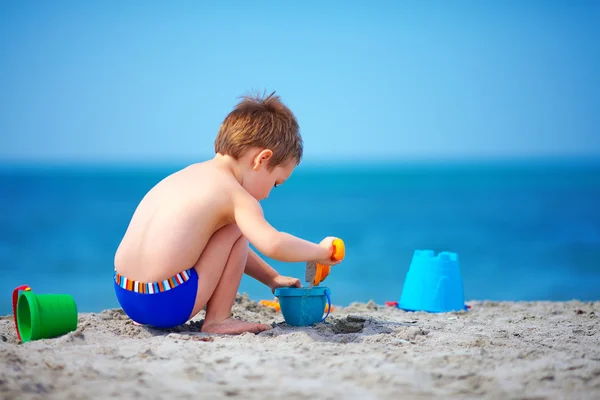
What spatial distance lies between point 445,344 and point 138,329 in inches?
42.6

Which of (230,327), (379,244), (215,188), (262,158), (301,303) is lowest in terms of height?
(230,327)

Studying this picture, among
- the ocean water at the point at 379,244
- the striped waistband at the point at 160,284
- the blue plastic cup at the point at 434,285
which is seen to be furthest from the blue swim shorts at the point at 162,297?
the ocean water at the point at 379,244

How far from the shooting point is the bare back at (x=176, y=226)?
2.38m

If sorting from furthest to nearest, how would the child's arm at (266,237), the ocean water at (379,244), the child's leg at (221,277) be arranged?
the ocean water at (379,244), the child's leg at (221,277), the child's arm at (266,237)

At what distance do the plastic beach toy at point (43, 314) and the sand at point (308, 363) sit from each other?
6 cm

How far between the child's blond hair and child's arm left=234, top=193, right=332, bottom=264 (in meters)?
0.22

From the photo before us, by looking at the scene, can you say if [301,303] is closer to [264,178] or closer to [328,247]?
[328,247]

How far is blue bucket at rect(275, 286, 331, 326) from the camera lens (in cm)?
262

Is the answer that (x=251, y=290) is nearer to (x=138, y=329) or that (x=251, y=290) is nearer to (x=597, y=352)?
(x=138, y=329)

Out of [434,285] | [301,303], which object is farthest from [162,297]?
[434,285]

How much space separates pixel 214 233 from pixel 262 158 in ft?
1.05

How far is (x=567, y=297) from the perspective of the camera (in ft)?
19.2

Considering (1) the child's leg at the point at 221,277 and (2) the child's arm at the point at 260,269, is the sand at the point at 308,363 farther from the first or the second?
(2) the child's arm at the point at 260,269

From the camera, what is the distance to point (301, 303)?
2.62 meters
